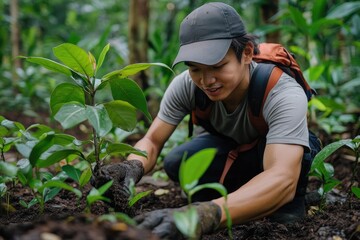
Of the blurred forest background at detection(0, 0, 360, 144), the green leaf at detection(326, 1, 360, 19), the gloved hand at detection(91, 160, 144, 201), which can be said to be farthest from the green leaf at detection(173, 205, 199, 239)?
the green leaf at detection(326, 1, 360, 19)

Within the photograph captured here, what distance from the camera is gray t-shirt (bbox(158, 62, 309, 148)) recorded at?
206cm

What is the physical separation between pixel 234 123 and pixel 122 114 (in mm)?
806

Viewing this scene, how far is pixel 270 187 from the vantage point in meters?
1.90

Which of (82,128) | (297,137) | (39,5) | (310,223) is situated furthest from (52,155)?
(39,5)

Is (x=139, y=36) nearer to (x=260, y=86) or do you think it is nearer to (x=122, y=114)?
(x=260, y=86)

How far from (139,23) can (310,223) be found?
3.17m

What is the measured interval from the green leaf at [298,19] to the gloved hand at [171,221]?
8.59 feet

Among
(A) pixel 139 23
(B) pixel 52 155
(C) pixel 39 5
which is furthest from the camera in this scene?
(C) pixel 39 5

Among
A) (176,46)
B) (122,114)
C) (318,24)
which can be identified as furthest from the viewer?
(176,46)

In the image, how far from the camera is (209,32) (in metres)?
2.14

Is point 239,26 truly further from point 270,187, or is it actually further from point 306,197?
point 306,197

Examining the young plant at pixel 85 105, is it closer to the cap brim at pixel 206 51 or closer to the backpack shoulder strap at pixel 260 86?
the cap brim at pixel 206 51

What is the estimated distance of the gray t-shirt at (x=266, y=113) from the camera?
81.2 inches

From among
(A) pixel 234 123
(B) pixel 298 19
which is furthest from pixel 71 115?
(B) pixel 298 19
